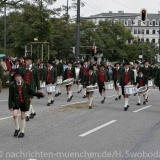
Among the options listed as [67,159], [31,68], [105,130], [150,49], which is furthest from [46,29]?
[150,49]

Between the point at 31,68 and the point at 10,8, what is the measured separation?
14462 mm

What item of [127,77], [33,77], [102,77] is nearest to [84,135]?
[33,77]

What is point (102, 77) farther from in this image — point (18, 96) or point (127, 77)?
point (18, 96)

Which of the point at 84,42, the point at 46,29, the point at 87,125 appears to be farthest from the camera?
the point at 84,42

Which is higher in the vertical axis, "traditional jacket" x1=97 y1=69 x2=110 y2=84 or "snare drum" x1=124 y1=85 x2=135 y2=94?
"traditional jacket" x1=97 y1=69 x2=110 y2=84

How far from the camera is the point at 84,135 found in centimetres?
1022

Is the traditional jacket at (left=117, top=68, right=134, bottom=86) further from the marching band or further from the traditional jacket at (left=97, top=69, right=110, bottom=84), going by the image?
the traditional jacket at (left=97, top=69, right=110, bottom=84)

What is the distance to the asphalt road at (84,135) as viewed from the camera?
26.7 ft

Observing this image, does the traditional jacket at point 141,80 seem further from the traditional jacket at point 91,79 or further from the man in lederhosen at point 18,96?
the man in lederhosen at point 18,96

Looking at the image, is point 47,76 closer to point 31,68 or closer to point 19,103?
point 31,68

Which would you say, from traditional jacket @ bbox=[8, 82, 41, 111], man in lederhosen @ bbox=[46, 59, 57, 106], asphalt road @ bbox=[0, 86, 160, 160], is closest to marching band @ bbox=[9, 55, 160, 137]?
man in lederhosen @ bbox=[46, 59, 57, 106]

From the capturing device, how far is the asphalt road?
813 centimetres

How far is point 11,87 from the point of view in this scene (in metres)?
9.81

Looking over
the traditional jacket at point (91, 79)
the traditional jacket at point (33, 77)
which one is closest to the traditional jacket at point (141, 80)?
the traditional jacket at point (91, 79)
